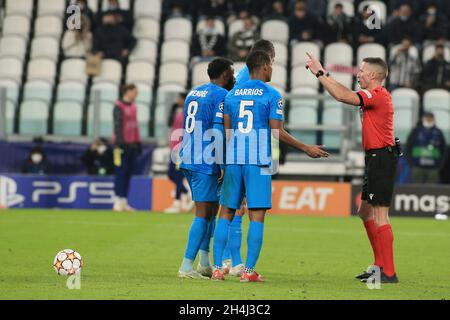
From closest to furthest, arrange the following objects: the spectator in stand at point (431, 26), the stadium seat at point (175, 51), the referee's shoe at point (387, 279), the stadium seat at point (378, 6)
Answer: the referee's shoe at point (387, 279) < the stadium seat at point (175, 51) < the spectator in stand at point (431, 26) < the stadium seat at point (378, 6)

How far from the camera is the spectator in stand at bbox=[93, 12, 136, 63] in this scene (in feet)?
79.6

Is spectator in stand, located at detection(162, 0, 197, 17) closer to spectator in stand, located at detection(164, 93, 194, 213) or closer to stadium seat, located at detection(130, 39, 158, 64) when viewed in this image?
stadium seat, located at detection(130, 39, 158, 64)

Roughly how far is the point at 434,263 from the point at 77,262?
14.7 ft

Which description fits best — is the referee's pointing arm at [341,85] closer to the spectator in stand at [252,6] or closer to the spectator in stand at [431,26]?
the spectator in stand at [431,26]

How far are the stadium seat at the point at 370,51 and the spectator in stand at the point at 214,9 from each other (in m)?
3.35

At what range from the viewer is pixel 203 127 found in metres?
10.5

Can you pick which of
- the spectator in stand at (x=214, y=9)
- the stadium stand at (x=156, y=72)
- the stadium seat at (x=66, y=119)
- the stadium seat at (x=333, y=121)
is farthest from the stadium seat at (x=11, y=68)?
the stadium seat at (x=333, y=121)

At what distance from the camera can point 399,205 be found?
21.9 metres

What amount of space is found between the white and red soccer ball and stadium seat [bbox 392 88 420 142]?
13174 mm

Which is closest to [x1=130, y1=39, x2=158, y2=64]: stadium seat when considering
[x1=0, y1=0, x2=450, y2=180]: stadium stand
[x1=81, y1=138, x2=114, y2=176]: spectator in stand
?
[x1=0, y1=0, x2=450, y2=180]: stadium stand

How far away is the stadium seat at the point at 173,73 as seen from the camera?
2409cm

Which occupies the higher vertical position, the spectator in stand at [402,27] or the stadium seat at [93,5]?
the stadium seat at [93,5]

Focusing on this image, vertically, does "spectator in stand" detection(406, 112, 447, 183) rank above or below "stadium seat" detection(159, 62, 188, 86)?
below
